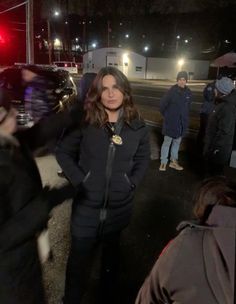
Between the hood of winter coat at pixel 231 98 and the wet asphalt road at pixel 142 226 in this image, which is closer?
the wet asphalt road at pixel 142 226

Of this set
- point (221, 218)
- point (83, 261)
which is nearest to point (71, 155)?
point (83, 261)

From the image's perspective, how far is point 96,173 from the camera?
261 cm

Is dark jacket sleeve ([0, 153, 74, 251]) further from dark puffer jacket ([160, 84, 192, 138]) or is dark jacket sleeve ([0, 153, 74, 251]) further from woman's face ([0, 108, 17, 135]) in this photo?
dark puffer jacket ([160, 84, 192, 138])

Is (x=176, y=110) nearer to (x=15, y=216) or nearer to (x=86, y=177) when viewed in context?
(x=86, y=177)

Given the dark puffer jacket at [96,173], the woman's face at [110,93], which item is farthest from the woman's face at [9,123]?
the woman's face at [110,93]

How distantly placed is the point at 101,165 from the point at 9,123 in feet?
3.00

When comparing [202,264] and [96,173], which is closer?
[202,264]

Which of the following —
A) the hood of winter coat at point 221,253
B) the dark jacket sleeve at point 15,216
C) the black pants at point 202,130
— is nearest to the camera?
the hood of winter coat at point 221,253

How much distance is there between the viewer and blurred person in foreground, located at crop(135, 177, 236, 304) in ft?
4.24

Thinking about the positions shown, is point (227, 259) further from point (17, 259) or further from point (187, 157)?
point (187, 157)

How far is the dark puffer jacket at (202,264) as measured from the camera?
4.23 feet

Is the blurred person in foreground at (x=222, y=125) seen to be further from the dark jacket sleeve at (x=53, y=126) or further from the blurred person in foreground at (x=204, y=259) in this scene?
the blurred person in foreground at (x=204, y=259)

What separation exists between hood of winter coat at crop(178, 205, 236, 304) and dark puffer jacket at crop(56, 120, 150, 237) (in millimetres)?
1324

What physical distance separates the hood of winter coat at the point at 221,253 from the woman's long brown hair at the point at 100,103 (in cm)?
146
